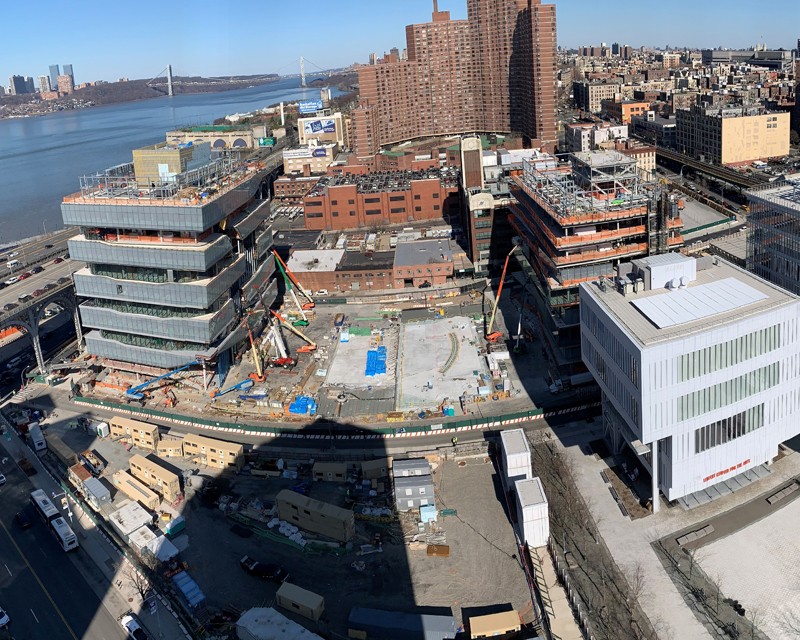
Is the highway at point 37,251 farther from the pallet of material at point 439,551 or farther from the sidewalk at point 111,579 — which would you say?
the pallet of material at point 439,551

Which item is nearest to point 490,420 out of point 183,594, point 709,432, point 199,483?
point 709,432

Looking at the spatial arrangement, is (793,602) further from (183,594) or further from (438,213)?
(438,213)

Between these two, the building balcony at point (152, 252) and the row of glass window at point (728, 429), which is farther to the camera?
the building balcony at point (152, 252)

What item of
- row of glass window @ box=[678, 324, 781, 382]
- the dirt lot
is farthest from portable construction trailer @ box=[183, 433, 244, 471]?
row of glass window @ box=[678, 324, 781, 382]

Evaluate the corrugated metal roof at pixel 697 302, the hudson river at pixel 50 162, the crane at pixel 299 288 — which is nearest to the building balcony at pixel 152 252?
the crane at pixel 299 288

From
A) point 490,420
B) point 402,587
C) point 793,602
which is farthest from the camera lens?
point 490,420

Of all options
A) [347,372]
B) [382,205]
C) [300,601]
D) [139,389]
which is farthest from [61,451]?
[382,205]

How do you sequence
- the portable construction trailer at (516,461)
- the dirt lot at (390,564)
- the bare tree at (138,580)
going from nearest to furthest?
the dirt lot at (390,564)
the bare tree at (138,580)
the portable construction trailer at (516,461)
